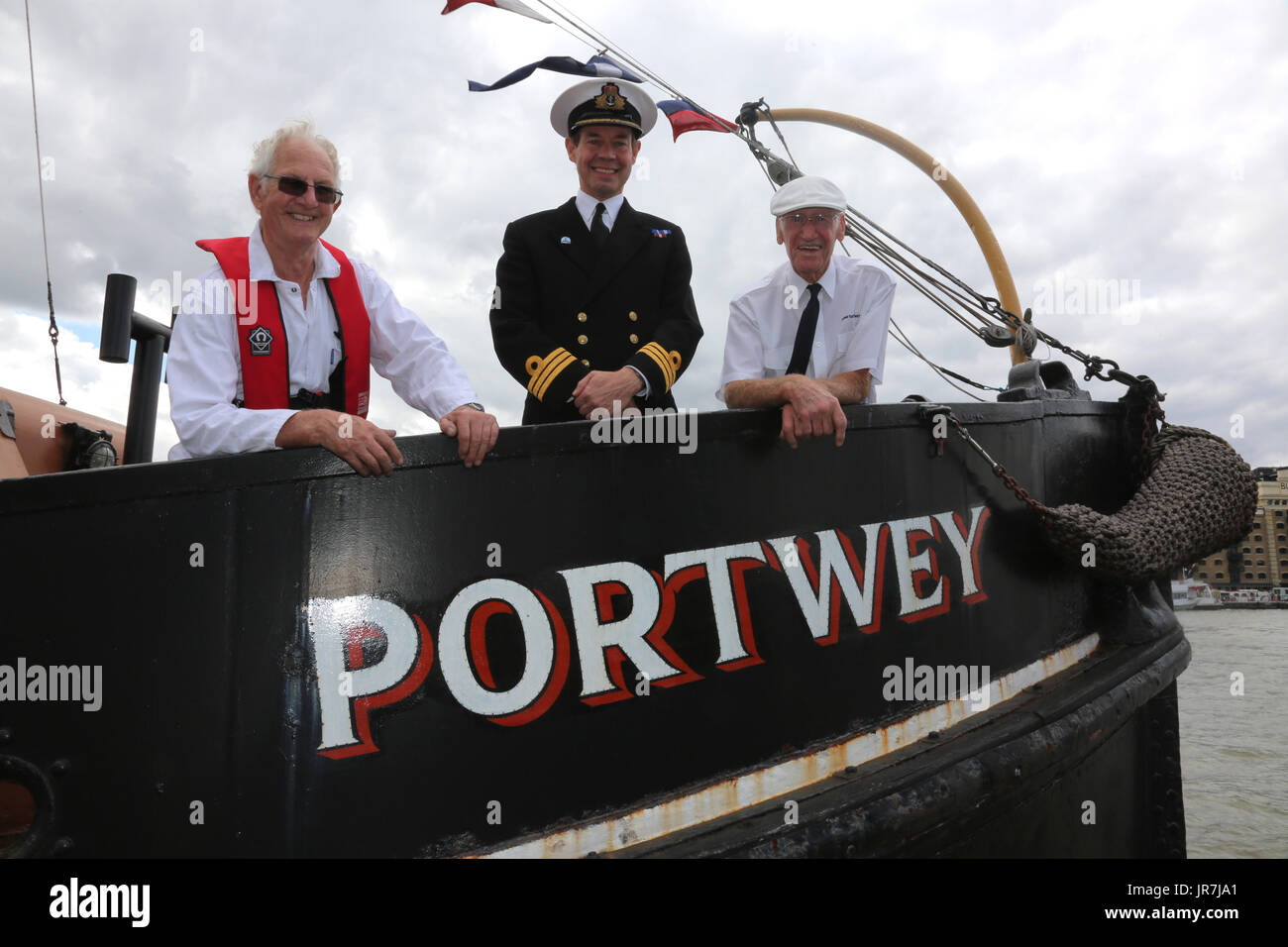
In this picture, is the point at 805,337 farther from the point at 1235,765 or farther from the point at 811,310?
the point at 1235,765

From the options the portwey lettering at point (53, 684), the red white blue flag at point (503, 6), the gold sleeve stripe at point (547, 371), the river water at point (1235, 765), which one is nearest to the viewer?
the portwey lettering at point (53, 684)

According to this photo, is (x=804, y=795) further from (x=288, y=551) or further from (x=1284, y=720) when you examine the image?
(x=1284, y=720)

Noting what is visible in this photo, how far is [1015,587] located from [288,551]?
87.1 inches

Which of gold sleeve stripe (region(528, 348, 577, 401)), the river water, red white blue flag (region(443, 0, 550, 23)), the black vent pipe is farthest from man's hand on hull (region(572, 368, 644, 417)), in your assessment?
the river water

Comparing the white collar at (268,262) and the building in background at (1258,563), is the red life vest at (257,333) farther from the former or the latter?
the building in background at (1258,563)

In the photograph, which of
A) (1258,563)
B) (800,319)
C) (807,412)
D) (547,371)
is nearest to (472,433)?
(547,371)

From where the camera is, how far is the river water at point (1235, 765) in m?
5.93

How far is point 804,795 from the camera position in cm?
203

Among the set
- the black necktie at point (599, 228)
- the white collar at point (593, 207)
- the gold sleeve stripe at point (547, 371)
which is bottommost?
the gold sleeve stripe at point (547, 371)

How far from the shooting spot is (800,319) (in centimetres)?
274

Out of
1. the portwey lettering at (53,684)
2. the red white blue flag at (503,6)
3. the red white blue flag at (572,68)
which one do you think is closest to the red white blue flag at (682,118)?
the red white blue flag at (503,6)

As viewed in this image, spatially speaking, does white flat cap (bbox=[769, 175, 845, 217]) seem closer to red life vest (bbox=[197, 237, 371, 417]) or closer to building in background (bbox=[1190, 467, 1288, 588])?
red life vest (bbox=[197, 237, 371, 417])

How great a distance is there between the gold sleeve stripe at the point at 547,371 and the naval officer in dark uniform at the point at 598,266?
0.08 metres
